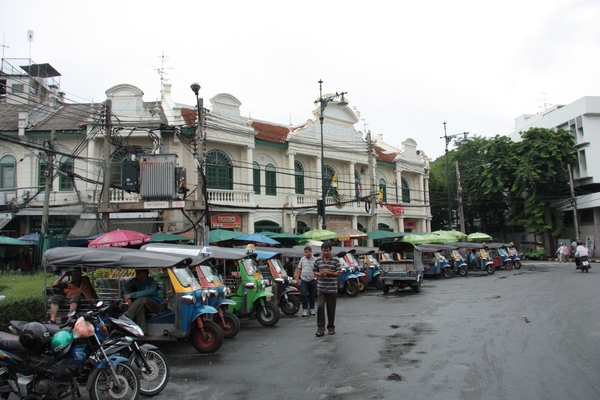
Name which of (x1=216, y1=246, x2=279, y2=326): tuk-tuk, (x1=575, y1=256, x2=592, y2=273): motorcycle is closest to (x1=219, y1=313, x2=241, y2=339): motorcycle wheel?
(x1=216, y1=246, x2=279, y2=326): tuk-tuk

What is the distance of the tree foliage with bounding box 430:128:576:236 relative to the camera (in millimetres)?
41344

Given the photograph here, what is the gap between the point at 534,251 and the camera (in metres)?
42.8

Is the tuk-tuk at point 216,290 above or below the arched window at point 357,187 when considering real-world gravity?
below

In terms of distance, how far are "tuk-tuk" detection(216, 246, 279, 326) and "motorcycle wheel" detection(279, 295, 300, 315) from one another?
154 cm

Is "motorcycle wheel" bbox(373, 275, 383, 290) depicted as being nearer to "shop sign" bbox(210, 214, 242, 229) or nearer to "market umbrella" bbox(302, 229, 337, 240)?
"market umbrella" bbox(302, 229, 337, 240)

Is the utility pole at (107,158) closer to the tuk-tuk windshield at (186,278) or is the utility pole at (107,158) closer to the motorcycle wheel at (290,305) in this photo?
the motorcycle wheel at (290,305)

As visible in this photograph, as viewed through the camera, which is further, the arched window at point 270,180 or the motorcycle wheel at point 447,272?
the arched window at point 270,180

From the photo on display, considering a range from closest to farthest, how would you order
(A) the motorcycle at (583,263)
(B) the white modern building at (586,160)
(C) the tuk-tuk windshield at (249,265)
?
(C) the tuk-tuk windshield at (249,265), (A) the motorcycle at (583,263), (B) the white modern building at (586,160)

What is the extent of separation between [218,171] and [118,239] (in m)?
10.9

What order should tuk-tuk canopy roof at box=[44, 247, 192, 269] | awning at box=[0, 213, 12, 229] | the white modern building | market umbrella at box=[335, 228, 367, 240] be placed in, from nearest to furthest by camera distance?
tuk-tuk canopy roof at box=[44, 247, 192, 269]
awning at box=[0, 213, 12, 229]
market umbrella at box=[335, 228, 367, 240]
the white modern building

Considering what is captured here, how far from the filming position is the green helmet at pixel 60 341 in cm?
540

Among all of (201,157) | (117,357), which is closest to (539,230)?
(201,157)

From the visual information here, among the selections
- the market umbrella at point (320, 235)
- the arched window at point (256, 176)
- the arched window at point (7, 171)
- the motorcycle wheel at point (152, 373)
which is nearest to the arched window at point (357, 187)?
the arched window at point (256, 176)

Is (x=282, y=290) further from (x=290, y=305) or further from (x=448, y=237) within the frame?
(x=448, y=237)
